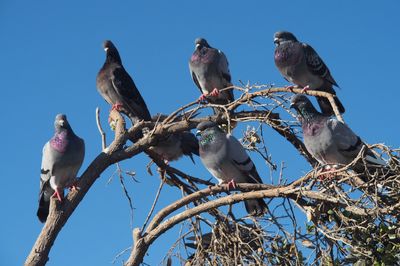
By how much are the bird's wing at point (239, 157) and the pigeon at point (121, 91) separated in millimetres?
2946

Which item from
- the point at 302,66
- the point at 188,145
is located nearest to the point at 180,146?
the point at 188,145

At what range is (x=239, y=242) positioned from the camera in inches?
274

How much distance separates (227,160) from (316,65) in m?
2.49

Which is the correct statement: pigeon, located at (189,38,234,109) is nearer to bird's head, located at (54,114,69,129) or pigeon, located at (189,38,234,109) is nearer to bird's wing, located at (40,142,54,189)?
bird's head, located at (54,114,69,129)

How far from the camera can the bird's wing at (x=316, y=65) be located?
9.38 meters

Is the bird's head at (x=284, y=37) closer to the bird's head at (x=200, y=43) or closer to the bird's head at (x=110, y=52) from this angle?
the bird's head at (x=200, y=43)

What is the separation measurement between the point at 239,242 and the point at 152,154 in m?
1.99

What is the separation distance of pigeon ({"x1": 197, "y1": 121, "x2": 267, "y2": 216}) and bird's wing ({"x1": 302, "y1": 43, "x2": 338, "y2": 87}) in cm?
213

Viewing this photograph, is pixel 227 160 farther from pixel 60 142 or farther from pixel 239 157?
pixel 60 142

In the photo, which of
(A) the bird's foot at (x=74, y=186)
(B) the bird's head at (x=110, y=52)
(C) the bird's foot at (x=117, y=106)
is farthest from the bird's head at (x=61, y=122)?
(B) the bird's head at (x=110, y=52)

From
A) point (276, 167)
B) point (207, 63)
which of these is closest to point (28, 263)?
point (276, 167)

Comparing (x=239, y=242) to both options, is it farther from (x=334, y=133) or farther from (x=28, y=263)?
(x=28, y=263)

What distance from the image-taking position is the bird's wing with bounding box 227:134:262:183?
298 inches

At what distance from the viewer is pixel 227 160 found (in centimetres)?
754
